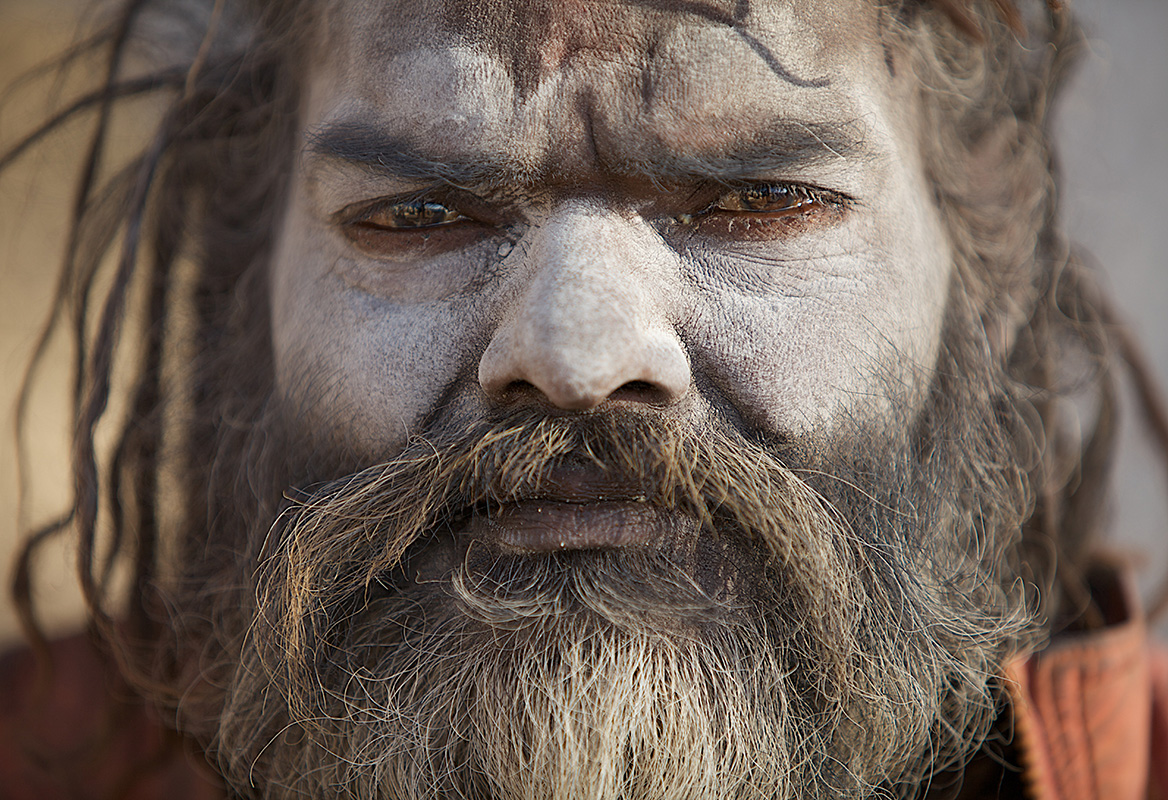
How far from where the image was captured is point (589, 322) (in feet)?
3.30

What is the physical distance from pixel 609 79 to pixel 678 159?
0.14m

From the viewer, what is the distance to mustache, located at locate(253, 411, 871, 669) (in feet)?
3.33

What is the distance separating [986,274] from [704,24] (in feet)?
2.32

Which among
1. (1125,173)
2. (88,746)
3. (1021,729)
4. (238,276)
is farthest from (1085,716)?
(88,746)

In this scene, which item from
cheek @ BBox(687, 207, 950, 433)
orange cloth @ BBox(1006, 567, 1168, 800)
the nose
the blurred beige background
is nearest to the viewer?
the nose

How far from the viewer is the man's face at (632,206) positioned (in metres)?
1.10

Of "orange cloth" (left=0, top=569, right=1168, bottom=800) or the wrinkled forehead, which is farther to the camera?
"orange cloth" (left=0, top=569, right=1168, bottom=800)

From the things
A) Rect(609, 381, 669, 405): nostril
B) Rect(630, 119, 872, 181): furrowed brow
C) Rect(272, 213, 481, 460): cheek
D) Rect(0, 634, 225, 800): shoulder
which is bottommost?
Rect(0, 634, 225, 800): shoulder

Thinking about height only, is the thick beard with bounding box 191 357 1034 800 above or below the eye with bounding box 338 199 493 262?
below

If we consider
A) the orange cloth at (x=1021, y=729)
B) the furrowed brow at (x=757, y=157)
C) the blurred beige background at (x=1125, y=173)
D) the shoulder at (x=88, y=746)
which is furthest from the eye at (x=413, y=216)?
the blurred beige background at (x=1125, y=173)

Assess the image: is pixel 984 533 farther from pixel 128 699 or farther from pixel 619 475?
pixel 128 699

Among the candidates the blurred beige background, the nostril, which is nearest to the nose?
the nostril

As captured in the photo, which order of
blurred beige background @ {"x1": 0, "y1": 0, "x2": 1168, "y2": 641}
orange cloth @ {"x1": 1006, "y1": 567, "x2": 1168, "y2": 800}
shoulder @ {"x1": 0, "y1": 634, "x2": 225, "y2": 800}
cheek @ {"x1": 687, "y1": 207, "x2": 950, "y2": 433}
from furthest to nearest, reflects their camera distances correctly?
blurred beige background @ {"x1": 0, "y1": 0, "x2": 1168, "y2": 641} → shoulder @ {"x1": 0, "y1": 634, "x2": 225, "y2": 800} → orange cloth @ {"x1": 1006, "y1": 567, "x2": 1168, "y2": 800} → cheek @ {"x1": 687, "y1": 207, "x2": 950, "y2": 433}

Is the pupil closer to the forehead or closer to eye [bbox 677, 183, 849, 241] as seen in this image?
the forehead
